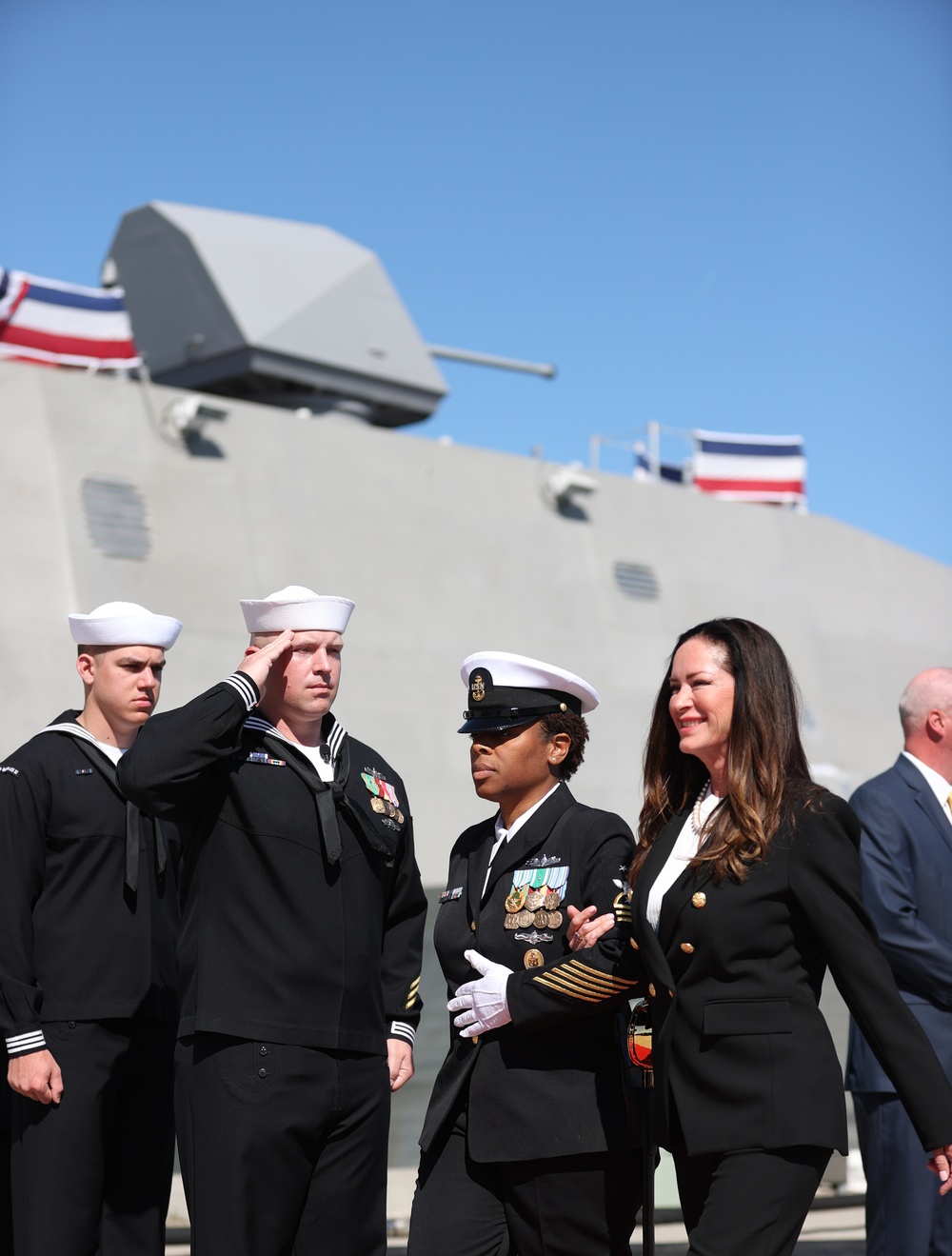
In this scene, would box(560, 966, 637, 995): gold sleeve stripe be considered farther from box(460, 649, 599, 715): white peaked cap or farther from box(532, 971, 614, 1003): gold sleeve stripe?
box(460, 649, 599, 715): white peaked cap

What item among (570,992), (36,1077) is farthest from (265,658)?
(36,1077)

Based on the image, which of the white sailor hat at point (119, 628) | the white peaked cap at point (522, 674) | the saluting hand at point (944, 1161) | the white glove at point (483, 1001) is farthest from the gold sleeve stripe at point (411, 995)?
the saluting hand at point (944, 1161)

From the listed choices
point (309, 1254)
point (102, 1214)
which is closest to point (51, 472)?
point (102, 1214)

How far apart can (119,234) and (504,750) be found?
1122cm

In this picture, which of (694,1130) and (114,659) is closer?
(694,1130)

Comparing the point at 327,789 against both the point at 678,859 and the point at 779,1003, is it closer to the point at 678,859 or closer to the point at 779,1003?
the point at 678,859

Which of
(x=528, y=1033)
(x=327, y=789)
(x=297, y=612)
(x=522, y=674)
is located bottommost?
(x=528, y=1033)

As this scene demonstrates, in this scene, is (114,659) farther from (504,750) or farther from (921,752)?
(921,752)

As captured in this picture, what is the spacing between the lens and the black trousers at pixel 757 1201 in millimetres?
2480

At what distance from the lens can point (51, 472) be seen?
952 centimetres

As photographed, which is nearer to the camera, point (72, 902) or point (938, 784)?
point (72, 902)

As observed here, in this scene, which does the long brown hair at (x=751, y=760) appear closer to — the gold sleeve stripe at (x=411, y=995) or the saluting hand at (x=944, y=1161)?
the saluting hand at (x=944, y=1161)

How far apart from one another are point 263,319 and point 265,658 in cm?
969

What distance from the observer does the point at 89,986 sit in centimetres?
347
